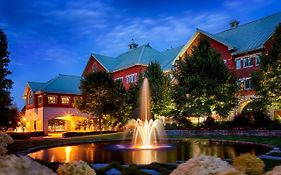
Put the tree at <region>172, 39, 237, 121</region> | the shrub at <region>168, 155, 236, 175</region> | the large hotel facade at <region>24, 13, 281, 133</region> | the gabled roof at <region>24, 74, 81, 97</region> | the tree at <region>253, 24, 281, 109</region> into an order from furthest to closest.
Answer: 1. the gabled roof at <region>24, 74, 81, 97</region>
2. the large hotel facade at <region>24, 13, 281, 133</region>
3. the tree at <region>172, 39, 237, 121</region>
4. the tree at <region>253, 24, 281, 109</region>
5. the shrub at <region>168, 155, 236, 175</region>

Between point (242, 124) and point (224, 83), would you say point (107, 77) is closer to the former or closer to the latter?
point (224, 83)

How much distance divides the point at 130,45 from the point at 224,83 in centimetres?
2927

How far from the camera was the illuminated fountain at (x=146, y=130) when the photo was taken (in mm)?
23188

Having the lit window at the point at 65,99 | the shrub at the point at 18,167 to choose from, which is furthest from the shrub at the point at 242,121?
the shrub at the point at 18,167

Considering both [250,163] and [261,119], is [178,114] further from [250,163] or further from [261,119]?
[250,163]

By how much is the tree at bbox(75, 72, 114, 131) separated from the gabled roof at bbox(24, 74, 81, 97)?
13.1m

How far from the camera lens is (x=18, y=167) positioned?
5.14 feet

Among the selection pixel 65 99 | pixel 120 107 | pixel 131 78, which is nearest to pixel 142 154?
pixel 120 107

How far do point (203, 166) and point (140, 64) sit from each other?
4395 centimetres

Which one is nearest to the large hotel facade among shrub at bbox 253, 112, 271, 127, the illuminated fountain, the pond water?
shrub at bbox 253, 112, 271, 127

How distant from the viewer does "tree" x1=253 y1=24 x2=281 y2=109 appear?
85.1 ft

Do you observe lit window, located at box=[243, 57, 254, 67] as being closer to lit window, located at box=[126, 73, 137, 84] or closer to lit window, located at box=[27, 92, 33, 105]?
lit window, located at box=[126, 73, 137, 84]

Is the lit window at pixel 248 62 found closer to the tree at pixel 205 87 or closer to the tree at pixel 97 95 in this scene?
the tree at pixel 205 87

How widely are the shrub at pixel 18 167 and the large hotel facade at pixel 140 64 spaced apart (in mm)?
35225
